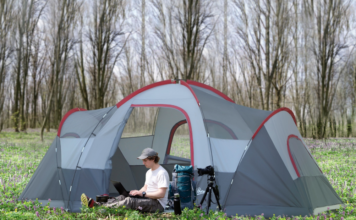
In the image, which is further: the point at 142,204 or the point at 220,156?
the point at 220,156

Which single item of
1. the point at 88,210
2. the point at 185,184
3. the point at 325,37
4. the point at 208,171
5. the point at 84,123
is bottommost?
the point at 88,210

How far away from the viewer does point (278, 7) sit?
16.8m

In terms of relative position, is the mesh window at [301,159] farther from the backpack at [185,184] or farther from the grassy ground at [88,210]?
the backpack at [185,184]

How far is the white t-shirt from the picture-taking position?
4.82 meters

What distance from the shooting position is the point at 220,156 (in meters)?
5.30

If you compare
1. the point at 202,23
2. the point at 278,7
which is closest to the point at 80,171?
the point at 202,23

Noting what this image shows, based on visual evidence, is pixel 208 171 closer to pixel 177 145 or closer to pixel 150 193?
pixel 150 193

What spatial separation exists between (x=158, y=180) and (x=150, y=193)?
0.23 meters

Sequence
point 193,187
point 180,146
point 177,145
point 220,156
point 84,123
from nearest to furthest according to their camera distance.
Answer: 1. point 193,187
2. point 220,156
3. point 84,123
4. point 177,145
5. point 180,146

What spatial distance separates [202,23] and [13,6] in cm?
1363

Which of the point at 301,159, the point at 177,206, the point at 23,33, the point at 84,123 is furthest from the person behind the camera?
the point at 23,33

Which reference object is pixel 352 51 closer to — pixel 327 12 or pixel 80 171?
pixel 327 12

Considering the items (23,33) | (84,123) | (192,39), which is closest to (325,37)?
(192,39)

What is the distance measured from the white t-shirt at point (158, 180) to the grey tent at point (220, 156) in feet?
2.13
